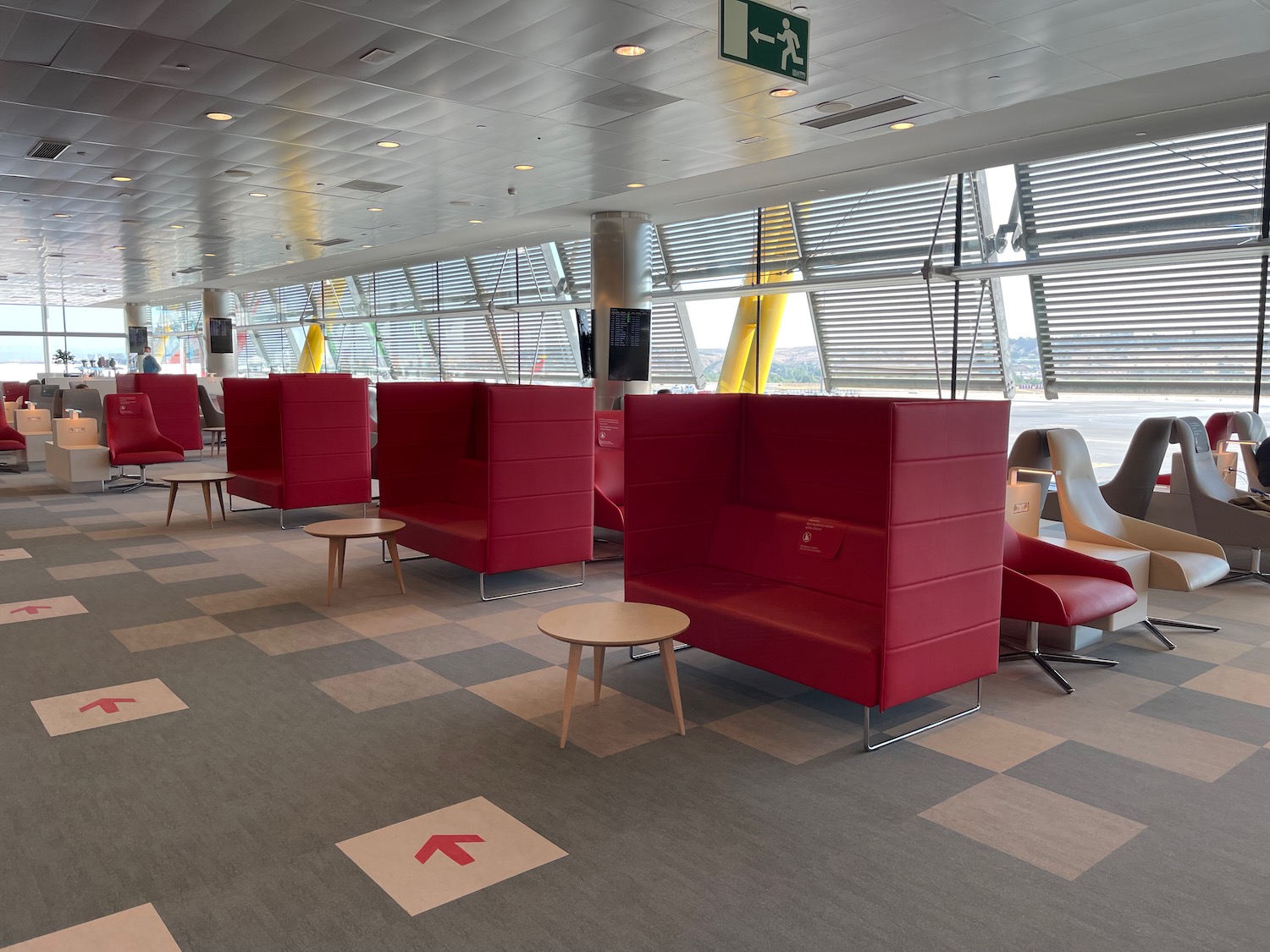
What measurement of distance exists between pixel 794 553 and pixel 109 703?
10.3ft

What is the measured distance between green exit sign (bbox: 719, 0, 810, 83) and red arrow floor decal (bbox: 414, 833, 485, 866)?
12.9ft

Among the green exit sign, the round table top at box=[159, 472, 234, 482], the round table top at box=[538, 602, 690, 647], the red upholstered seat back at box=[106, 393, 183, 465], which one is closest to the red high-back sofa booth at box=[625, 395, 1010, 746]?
the round table top at box=[538, 602, 690, 647]

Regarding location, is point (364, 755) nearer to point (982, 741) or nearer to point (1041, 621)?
point (982, 741)

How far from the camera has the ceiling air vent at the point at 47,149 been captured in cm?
819

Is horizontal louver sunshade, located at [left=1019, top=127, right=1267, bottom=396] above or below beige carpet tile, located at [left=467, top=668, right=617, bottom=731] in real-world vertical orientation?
above

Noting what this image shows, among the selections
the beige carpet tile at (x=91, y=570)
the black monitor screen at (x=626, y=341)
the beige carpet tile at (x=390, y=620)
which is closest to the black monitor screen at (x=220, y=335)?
the black monitor screen at (x=626, y=341)

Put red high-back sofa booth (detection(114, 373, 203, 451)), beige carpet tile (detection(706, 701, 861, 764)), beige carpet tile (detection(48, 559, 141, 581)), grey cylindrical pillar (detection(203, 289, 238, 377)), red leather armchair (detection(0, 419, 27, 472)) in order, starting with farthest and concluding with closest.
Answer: grey cylindrical pillar (detection(203, 289, 238, 377)) → red leather armchair (detection(0, 419, 27, 472)) → red high-back sofa booth (detection(114, 373, 203, 451)) → beige carpet tile (detection(48, 559, 141, 581)) → beige carpet tile (detection(706, 701, 861, 764))

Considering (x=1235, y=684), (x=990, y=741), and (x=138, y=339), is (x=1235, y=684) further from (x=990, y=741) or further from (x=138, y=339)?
(x=138, y=339)

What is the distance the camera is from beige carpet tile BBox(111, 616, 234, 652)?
4973 millimetres

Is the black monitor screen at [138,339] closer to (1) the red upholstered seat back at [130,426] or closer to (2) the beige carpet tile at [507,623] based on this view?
(1) the red upholstered seat back at [130,426]

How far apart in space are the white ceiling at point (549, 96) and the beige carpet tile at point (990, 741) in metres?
3.73

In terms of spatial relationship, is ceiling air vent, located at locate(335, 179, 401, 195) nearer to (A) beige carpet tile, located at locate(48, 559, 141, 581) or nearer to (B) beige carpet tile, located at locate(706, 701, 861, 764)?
(A) beige carpet tile, located at locate(48, 559, 141, 581)

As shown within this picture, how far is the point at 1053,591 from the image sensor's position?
432 cm

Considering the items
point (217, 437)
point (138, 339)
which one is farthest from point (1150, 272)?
point (138, 339)
